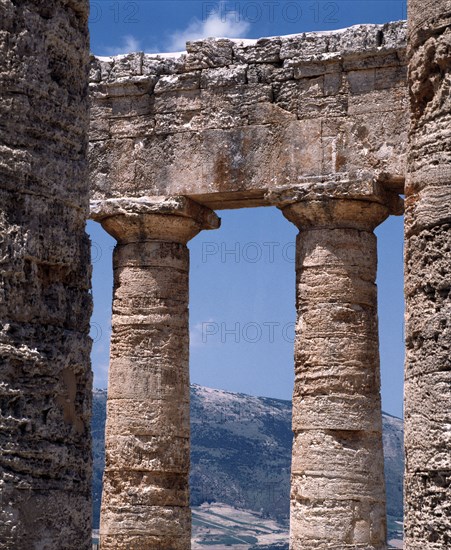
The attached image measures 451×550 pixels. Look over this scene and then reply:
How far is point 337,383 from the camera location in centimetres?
2134

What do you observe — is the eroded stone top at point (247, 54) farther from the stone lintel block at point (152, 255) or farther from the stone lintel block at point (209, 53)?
the stone lintel block at point (152, 255)

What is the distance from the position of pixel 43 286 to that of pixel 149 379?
13.5m

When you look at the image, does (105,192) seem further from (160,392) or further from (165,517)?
(165,517)

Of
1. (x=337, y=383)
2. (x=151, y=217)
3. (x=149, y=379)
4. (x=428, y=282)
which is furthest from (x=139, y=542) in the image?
(x=428, y=282)

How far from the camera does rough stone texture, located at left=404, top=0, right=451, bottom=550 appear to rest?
399 inches

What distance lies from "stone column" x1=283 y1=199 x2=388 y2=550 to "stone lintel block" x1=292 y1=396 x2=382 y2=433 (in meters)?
0.02

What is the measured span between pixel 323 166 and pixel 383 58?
191 cm

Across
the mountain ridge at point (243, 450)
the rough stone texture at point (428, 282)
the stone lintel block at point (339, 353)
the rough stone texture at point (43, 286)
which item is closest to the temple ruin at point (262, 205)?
the stone lintel block at point (339, 353)

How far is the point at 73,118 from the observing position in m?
9.84

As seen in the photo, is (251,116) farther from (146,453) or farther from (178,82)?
(146,453)

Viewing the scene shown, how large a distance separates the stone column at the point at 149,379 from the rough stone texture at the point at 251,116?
0.54 metres

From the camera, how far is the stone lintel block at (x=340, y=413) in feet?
69.6

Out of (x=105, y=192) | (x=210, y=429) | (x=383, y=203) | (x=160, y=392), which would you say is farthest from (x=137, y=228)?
(x=210, y=429)

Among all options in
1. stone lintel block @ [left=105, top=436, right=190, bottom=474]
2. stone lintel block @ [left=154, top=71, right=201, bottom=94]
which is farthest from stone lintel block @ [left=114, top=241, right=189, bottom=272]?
stone lintel block @ [left=105, top=436, right=190, bottom=474]
